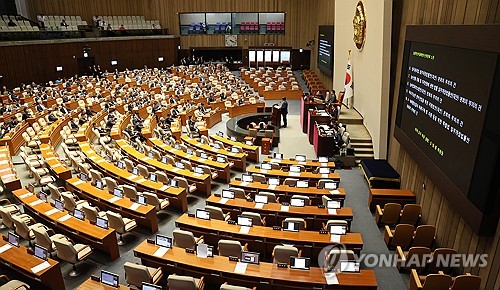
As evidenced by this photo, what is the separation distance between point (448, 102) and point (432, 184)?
2249 millimetres

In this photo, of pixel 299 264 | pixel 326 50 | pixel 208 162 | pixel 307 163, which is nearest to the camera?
pixel 299 264

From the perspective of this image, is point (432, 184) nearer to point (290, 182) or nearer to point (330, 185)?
point (330, 185)

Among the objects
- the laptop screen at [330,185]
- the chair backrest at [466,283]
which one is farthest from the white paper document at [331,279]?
the laptop screen at [330,185]

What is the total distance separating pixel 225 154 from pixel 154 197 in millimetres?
4447

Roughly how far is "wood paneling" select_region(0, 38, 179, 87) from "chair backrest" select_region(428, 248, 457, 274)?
26.2 meters

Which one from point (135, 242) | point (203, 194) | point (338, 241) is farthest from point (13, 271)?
point (338, 241)

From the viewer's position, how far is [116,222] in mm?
8156

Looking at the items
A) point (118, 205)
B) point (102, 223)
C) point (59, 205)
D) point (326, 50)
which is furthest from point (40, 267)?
point (326, 50)

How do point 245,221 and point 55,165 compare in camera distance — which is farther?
point 55,165

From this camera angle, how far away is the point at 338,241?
24.0ft

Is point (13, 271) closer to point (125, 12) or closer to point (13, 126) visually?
point (13, 126)

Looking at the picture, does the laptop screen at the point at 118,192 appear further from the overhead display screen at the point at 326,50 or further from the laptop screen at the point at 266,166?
the overhead display screen at the point at 326,50

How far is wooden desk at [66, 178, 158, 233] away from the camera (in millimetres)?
8844

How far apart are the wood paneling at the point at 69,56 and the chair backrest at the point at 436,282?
1038 inches
